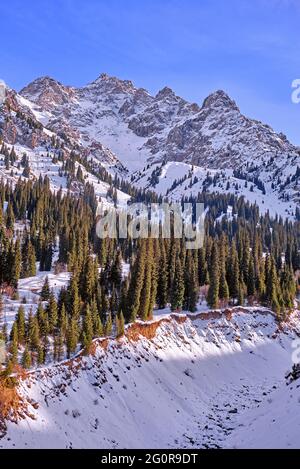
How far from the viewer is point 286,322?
95312 mm

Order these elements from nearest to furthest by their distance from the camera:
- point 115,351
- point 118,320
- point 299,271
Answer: point 115,351 → point 118,320 → point 299,271

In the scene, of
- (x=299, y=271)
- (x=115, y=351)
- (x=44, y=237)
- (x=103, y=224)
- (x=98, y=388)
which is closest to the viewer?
(x=98, y=388)

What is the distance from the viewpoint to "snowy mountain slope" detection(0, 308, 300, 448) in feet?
140

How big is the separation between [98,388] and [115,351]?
25.8ft

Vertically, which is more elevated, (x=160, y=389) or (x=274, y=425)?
(x=274, y=425)

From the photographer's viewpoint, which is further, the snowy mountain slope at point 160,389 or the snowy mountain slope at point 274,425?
the snowy mountain slope at point 160,389

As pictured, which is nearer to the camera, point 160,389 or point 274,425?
point 274,425

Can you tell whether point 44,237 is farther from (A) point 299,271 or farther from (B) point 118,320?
(A) point 299,271

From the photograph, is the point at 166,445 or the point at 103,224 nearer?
the point at 166,445

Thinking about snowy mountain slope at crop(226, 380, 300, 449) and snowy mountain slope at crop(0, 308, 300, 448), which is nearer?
snowy mountain slope at crop(226, 380, 300, 449)

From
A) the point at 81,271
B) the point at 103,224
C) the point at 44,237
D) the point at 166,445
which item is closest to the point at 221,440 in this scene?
the point at 166,445

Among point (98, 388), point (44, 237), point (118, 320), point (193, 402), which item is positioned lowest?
point (193, 402)

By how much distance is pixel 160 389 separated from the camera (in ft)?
186

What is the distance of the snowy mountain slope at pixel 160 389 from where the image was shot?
42781 millimetres
